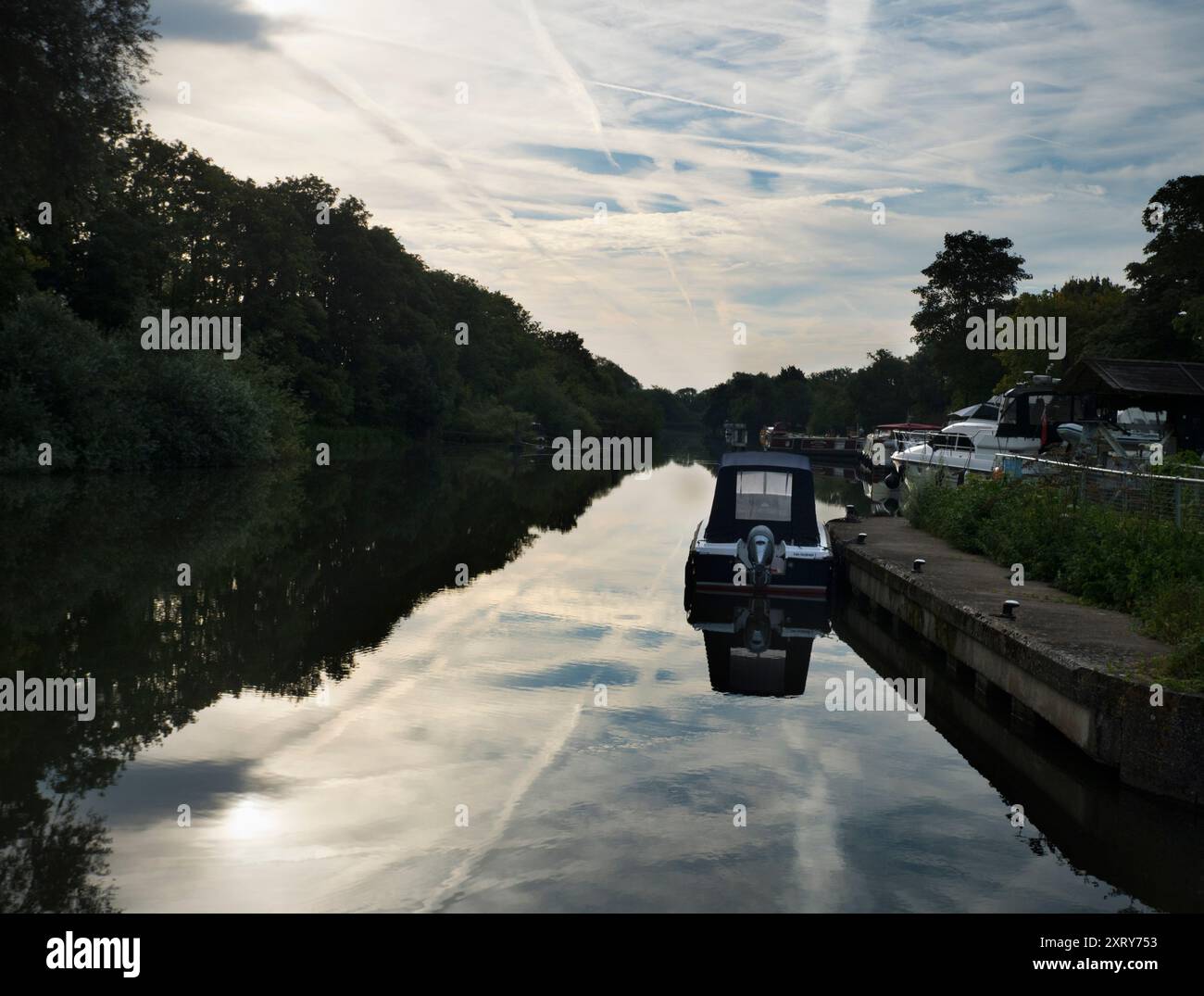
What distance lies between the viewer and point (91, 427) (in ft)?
129

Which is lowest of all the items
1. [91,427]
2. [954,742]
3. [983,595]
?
[954,742]

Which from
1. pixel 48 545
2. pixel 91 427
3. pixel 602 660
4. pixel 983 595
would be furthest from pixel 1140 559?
pixel 91 427

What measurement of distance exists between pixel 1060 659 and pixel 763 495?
9.55m

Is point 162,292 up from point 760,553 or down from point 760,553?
up

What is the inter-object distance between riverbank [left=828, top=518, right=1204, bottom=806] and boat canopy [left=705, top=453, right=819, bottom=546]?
1.27 meters

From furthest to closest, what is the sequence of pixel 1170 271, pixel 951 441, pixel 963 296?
pixel 963 296, pixel 1170 271, pixel 951 441

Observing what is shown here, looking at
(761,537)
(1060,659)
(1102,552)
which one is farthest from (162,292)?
(1060,659)

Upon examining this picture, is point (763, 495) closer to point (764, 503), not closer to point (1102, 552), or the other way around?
point (764, 503)

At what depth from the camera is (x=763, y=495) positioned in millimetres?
18875

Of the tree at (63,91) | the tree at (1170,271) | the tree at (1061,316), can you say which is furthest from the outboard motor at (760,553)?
the tree at (1061,316)

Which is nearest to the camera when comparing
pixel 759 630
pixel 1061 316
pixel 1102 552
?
pixel 1102 552

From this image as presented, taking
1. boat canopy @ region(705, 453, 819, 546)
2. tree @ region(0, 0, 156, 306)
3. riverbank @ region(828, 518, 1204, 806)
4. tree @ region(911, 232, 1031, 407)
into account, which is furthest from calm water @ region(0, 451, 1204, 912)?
tree @ region(911, 232, 1031, 407)
